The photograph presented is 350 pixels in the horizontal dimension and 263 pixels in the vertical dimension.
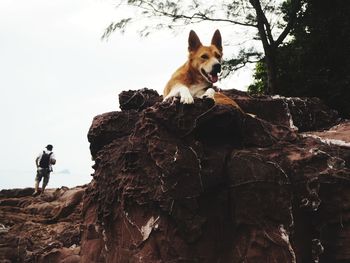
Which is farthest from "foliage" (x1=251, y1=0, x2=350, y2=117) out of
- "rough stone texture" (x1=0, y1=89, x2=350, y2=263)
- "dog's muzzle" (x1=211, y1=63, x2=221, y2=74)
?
"dog's muzzle" (x1=211, y1=63, x2=221, y2=74)

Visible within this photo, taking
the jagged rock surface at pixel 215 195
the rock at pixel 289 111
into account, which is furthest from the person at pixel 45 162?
the jagged rock surface at pixel 215 195

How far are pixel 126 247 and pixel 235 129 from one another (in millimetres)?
2061

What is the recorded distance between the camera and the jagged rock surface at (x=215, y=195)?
17.6 ft

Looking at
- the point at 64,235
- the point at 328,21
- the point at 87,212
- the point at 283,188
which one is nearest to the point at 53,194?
the point at 64,235

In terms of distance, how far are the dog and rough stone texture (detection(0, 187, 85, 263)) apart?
3.31m

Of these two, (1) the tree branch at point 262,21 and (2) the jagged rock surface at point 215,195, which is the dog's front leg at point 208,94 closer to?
(2) the jagged rock surface at point 215,195

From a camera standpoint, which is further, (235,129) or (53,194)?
(53,194)

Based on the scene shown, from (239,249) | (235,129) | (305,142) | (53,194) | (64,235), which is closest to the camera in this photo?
(239,249)

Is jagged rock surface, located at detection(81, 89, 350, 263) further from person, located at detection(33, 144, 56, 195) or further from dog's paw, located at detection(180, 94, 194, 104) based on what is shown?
person, located at detection(33, 144, 56, 195)

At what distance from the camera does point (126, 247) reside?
18.6 ft

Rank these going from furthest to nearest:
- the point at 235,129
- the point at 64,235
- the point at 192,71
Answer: the point at 64,235, the point at 192,71, the point at 235,129

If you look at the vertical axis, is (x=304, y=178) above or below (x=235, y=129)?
below

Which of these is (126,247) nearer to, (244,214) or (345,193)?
(244,214)

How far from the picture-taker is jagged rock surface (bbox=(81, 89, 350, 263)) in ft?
17.6
